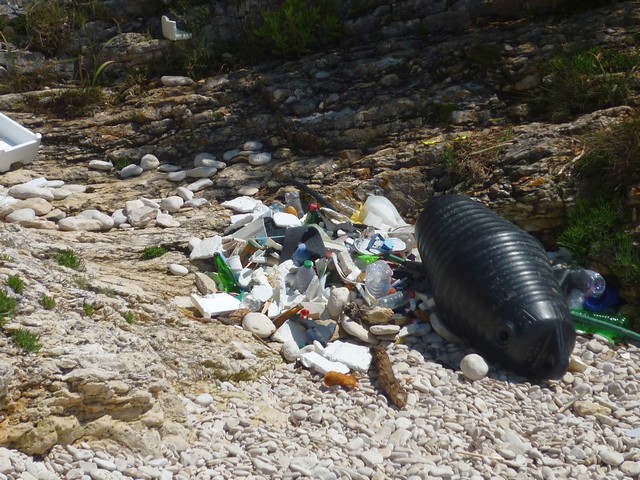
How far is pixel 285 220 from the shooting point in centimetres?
691

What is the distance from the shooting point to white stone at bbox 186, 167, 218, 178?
796 cm

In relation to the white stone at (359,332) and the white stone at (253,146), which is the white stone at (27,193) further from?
the white stone at (359,332)

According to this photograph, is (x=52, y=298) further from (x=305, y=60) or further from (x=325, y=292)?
(x=305, y=60)

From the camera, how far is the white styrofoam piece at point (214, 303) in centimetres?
573

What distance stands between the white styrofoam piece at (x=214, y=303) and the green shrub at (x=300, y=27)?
3.92m

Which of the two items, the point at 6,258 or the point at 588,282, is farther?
the point at 588,282

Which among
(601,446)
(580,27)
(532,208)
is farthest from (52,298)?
(580,27)

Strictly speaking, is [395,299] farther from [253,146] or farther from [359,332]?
[253,146]

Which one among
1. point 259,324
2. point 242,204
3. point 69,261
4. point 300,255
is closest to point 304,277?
point 300,255

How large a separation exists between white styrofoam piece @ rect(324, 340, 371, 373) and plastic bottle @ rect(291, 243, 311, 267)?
963 mm

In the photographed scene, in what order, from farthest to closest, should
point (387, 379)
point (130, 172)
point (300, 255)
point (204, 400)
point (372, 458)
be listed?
1. point (130, 172)
2. point (300, 255)
3. point (387, 379)
4. point (204, 400)
5. point (372, 458)

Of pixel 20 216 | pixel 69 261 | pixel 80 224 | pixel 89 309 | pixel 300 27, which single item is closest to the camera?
pixel 89 309

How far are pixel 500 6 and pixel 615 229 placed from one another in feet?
11.4

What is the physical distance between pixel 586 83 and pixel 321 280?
3.26m
